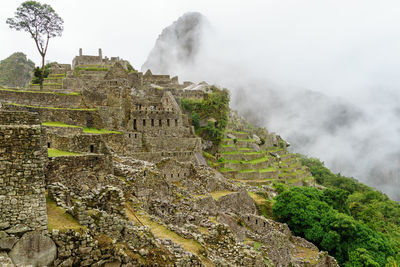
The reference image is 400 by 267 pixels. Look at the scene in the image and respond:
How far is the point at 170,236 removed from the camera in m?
10.3

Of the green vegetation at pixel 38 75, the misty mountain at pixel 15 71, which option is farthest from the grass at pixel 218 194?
the misty mountain at pixel 15 71

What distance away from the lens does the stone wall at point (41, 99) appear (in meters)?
23.4

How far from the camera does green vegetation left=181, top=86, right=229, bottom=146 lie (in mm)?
36812

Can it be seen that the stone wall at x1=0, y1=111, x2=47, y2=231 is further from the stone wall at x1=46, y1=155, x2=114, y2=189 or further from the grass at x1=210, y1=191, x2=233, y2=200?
the grass at x1=210, y1=191, x2=233, y2=200

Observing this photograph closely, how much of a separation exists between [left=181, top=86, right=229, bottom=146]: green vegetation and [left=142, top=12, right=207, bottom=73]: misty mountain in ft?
344

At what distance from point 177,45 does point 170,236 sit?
5981 inches

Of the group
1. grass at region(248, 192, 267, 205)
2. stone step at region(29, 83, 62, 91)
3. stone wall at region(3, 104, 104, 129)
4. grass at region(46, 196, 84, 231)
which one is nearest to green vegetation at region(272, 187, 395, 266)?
grass at region(248, 192, 267, 205)

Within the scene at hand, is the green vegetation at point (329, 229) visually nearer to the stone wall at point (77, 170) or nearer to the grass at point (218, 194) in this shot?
the grass at point (218, 194)

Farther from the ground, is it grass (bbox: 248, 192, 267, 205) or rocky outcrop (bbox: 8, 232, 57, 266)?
rocky outcrop (bbox: 8, 232, 57, 266)

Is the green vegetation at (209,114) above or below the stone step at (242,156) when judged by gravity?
above

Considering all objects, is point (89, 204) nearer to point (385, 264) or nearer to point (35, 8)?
point (385, 264)

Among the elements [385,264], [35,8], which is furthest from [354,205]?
[35,8]

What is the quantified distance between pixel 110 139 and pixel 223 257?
47.6ft

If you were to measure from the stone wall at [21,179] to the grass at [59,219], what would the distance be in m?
0.42
